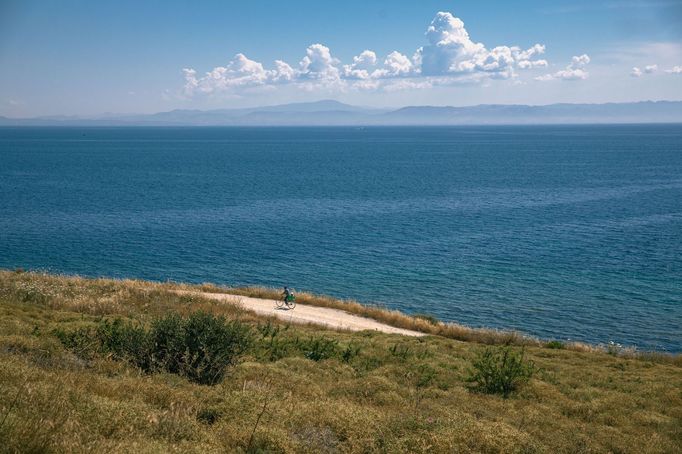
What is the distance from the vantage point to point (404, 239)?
6191 centimetres

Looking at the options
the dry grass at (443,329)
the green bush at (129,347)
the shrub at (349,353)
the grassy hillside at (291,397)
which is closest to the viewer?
the grassy hillside at (291,397)

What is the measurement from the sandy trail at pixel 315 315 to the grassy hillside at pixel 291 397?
716 centimetres

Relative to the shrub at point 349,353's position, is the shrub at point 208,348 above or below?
above

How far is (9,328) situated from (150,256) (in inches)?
1452

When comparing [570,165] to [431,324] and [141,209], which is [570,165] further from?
[431,324]

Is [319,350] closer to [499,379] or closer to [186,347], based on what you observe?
[499,379]

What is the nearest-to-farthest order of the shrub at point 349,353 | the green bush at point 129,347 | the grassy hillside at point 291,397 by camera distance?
the grassy hillside at point 291,397 < the green bush at point 129,347 < the shrub at point 349,353

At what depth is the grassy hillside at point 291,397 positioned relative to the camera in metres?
8.74

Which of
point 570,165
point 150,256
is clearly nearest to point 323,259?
point 150,256

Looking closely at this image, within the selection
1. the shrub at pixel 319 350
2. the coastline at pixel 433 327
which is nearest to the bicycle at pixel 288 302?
the coastline at pixel 433 327

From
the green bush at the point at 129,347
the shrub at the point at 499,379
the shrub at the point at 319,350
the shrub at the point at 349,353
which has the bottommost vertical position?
the shrub at the point at 349,353

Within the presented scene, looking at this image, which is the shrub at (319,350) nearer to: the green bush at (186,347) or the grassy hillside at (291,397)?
the grassy hillside at (291,397)

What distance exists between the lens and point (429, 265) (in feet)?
169

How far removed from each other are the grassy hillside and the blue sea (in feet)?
60.6
